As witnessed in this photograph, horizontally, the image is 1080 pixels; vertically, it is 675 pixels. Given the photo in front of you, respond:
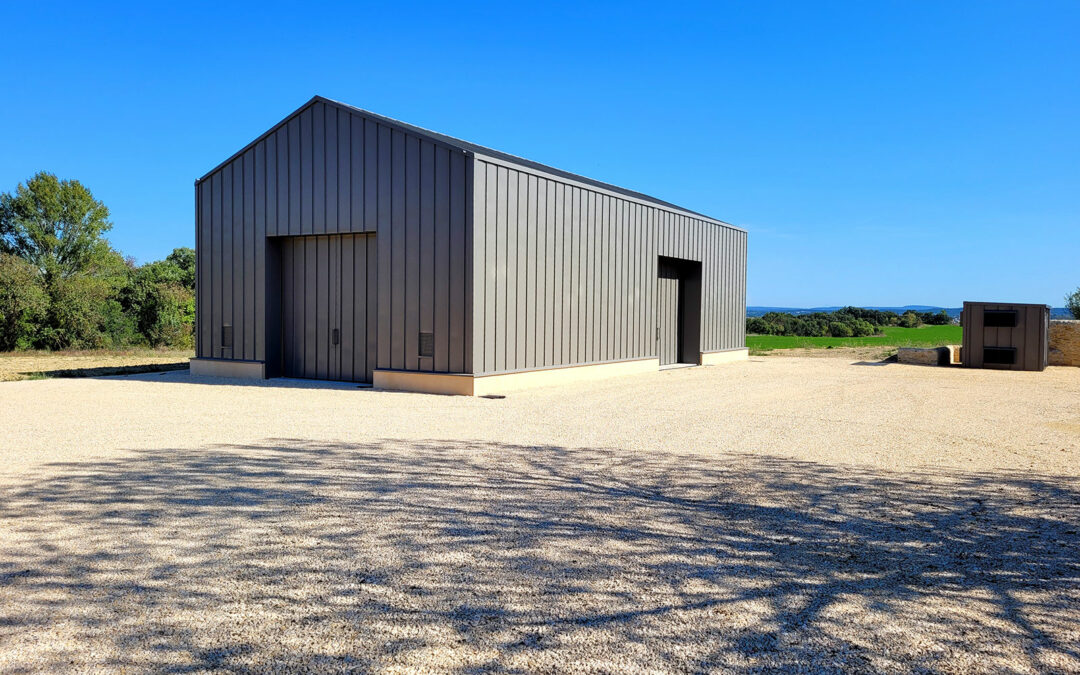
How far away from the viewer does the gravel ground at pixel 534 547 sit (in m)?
2.79

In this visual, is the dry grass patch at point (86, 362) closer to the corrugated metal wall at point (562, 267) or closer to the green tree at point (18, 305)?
the green tree at point (18, 305)

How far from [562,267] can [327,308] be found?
4.30 meters

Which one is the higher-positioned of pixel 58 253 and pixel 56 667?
pixel 58 253

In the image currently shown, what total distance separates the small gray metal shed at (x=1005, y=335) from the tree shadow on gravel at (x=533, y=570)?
1342 cm

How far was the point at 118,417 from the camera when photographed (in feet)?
28.2

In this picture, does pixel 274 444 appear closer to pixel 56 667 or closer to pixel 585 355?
pixel 56 667

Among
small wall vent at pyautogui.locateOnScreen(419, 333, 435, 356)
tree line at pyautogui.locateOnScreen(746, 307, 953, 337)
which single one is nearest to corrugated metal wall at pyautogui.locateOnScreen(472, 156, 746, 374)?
small wall vent at pyautogui.locateOnScreen(419, 333, 435, 356)

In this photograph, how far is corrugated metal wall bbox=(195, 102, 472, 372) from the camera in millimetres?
11719

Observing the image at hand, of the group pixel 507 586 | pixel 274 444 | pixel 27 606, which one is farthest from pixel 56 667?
pixel 274 444

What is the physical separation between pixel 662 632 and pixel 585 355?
1142 centimetres

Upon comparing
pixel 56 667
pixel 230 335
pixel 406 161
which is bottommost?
pixel 56 667

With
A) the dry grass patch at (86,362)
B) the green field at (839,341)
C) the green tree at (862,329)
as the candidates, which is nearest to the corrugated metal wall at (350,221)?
the dry grass patch at (86,362)

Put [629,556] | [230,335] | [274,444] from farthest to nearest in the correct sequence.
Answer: [230,335] → [274,444] → [629,556]

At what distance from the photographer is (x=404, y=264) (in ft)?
40.0
